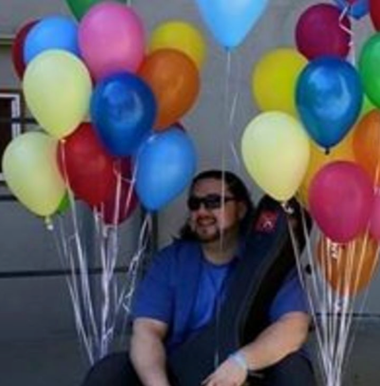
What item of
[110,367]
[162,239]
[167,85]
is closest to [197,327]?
[110,367]

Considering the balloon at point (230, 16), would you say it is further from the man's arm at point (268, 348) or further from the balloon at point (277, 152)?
the man's arm at point (268, 348)

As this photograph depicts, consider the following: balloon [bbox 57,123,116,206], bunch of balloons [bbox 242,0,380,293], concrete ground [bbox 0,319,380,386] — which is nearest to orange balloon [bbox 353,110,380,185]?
bunch of balloons [bbox 242,0,380,293]

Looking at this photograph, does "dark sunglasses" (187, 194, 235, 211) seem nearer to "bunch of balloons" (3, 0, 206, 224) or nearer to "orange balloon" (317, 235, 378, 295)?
"bunch of balloons" (3, 0, 206, 224)

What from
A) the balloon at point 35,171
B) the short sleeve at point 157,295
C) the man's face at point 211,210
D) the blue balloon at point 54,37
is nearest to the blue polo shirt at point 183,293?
the short sleeve at point 157,295

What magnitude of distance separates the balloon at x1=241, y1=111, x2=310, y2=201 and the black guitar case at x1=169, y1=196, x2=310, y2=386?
0.14 m

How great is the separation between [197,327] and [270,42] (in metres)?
3.28

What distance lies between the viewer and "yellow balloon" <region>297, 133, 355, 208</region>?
12.6ft

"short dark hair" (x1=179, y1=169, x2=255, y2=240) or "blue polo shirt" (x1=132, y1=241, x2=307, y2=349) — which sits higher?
"short dark hair" (x1=179, y1=169, x2=255, y2=240)

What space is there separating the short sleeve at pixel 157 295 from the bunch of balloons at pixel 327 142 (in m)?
0.49

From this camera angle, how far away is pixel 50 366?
20.6ft

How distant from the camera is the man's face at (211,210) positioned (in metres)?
3.96

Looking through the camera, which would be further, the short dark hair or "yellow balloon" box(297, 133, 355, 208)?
the short dark hair

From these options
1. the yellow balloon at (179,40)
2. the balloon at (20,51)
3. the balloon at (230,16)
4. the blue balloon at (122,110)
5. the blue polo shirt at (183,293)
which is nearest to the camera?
the balloon at (230,16)

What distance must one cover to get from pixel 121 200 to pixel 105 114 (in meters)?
0.37
